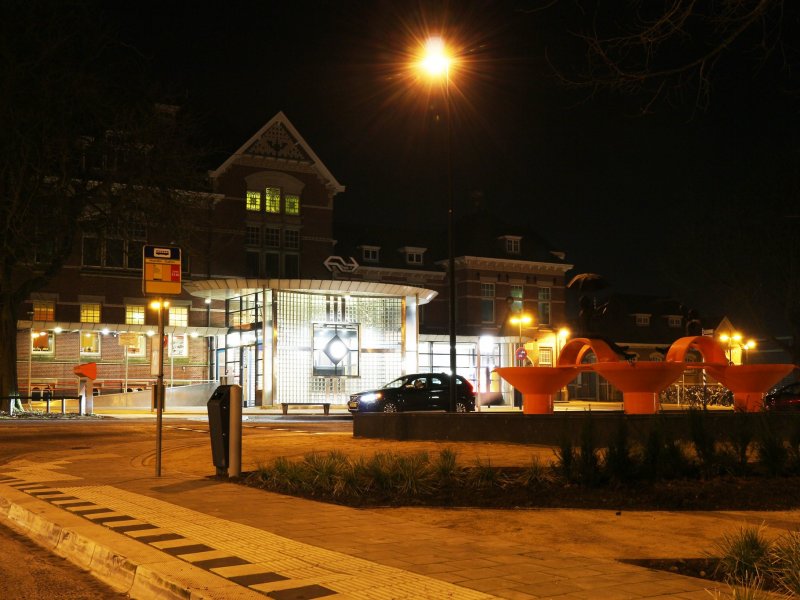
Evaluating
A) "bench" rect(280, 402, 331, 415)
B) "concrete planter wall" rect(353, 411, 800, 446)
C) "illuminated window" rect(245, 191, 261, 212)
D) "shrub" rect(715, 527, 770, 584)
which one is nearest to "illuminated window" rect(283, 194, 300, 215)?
"illuminated window" rect(245, 191, 261, 212)

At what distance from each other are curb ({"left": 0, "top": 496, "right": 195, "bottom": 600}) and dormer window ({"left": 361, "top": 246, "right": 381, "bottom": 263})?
174ft

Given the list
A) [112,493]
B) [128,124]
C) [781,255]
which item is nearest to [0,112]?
[128,124]

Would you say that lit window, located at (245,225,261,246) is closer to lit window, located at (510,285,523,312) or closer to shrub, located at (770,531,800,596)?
lit window, located at (510,285,523,312)

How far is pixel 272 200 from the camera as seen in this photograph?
5506 cm

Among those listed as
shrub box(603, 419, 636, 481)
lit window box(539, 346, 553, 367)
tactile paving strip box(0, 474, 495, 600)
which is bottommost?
tactile paving strip box(0, 474, 495, 600)

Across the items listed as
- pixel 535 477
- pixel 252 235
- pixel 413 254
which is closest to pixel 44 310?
pixel 252 235

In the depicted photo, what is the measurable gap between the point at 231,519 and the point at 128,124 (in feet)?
82.7

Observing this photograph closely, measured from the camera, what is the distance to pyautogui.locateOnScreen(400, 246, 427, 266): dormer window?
64.6 m

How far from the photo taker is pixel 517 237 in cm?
6669

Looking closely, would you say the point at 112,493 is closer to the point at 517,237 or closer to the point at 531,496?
the point at 531,496

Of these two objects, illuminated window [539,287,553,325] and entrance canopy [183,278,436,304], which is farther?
illuminated window [539,287,553,325]

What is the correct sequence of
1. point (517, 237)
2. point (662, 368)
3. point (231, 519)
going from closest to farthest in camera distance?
point (231, 519), point (662, 368), point (517, 237)

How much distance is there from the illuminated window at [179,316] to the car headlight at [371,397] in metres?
22.8

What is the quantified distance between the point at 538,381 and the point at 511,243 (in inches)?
1833
